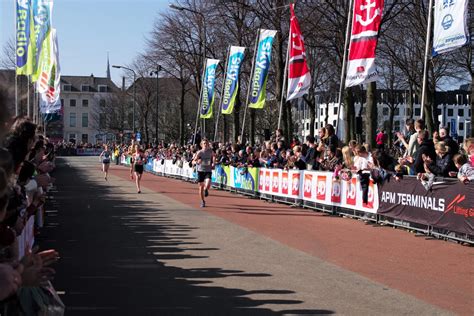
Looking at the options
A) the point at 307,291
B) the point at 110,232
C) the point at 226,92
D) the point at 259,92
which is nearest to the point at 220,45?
the point at 226,92

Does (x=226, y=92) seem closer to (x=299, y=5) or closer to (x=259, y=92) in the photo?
(x=259, y=92)

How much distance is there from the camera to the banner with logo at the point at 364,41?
56.1 ft

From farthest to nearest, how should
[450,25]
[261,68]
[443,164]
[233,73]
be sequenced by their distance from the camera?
[233,73] < [261,68] < [450,25] < [443,164]

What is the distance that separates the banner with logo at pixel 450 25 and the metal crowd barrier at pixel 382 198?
299 cm

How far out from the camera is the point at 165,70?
165 feet

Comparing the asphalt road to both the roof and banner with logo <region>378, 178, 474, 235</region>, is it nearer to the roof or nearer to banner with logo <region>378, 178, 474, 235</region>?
banner with logo <region>378, 178, 474, 235</region>

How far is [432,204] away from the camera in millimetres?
12844

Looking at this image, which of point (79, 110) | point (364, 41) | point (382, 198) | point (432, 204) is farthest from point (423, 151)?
A: point (79, 110)

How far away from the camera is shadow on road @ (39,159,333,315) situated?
22.7ft

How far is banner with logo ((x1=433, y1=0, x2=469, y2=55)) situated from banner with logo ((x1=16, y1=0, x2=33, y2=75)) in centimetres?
1280

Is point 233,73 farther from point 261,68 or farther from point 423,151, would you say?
point 423,151

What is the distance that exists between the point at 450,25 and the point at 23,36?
44.5 ft

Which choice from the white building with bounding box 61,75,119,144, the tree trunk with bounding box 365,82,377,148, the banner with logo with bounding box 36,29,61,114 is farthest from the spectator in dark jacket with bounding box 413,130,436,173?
the white building with bounding box 61,75,119,144

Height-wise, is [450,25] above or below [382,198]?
above
